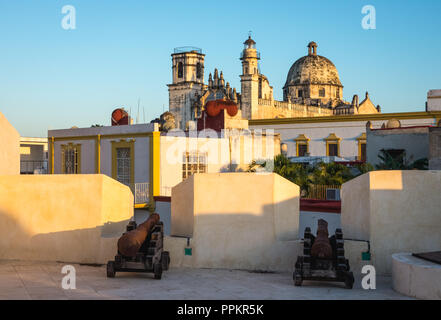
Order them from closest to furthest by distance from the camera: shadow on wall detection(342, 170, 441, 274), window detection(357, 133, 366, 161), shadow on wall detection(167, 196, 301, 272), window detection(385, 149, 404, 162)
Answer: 1. shadow on wall detection(342, 170, 441, 274)
2. shadow on wall detection(167, 196, 301, 272)
3. window detection(385, 149, 404, 162)
4. window detection(357, 133, 366, 161)

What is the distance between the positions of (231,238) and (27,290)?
4.31 meters

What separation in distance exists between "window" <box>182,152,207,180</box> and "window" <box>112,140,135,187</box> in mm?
2031

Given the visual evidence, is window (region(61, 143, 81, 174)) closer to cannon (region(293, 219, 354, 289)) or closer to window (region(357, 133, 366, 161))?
cannon (region(293, 219, 354, 289))

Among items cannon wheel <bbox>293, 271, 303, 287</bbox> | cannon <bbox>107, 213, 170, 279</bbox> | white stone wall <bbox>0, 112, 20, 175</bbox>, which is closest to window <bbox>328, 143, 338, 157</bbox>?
white stone wall <bbox>0, 112, 20, 175</bbox>

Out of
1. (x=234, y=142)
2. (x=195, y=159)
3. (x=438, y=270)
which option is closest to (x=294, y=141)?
(x=234, y=142)

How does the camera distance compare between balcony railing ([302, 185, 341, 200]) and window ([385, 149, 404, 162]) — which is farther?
window ([385, 149, 404, 162])

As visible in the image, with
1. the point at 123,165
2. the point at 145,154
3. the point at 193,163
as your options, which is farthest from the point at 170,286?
the point at 193,163

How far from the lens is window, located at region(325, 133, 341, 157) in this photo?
4116 centimetres

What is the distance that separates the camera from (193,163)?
22641 millimetres

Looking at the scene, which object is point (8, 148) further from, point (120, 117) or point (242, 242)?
point (120, 117)

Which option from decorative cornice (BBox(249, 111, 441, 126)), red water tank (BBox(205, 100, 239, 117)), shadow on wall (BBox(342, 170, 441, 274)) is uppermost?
decorative cornice (BBox(249, 111, 441, 126))

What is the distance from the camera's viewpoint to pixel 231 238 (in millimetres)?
11680
